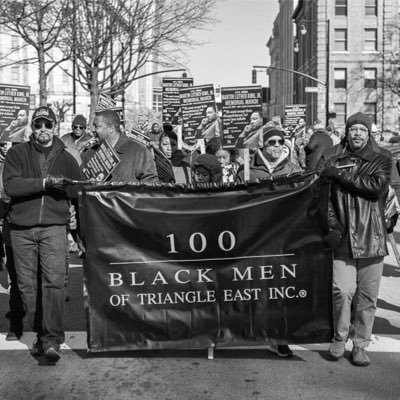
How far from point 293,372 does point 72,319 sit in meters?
2.50

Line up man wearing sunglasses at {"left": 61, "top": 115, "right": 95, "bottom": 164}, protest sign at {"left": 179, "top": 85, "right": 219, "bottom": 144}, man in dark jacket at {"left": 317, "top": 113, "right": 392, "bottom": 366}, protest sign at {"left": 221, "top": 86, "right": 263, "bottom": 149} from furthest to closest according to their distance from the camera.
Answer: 1. protest sign at {"left": 179, "top": 85, "right": 219, "bottom": 144}
2. man wearing sunglasses at {"left": 61, "top": 115, "right": 95, "bottom": 164}
3. protest sign at {"left": 221, "top": 86, "right": 263, "bottom": 149}
4. man in dark jacket at {"left": 317, "top": 113, "right": 392, "bottom": 366}

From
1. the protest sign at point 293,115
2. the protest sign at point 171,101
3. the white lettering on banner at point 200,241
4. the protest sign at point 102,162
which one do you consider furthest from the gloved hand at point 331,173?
the protest sign at point 293,115

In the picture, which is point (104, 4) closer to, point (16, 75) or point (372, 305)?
point (372, 305)

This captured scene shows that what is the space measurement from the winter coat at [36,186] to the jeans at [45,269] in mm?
92

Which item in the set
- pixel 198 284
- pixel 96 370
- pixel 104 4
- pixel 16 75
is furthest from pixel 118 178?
pixel 16 75

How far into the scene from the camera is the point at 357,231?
16.9 ft

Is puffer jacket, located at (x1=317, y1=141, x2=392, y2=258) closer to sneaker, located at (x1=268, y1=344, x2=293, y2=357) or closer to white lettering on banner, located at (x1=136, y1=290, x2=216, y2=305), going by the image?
sneaker, located at (x1=268, y1=344, x2=293, y2=357)

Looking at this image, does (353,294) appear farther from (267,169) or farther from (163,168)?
(163,168)

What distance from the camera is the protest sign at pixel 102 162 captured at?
220 inches

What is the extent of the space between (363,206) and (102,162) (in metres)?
2.09

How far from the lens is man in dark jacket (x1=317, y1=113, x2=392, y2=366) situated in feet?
16.8

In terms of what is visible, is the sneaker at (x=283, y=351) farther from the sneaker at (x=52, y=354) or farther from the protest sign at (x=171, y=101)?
the protest sign at (x=171, y=101)

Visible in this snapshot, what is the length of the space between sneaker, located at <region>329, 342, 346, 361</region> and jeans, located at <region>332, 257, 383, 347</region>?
4 centimetres

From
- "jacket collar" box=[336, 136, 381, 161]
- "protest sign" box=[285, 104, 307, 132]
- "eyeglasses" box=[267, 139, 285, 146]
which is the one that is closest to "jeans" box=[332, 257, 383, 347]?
"jacket collar" box=[336, 136, 381, 161]
